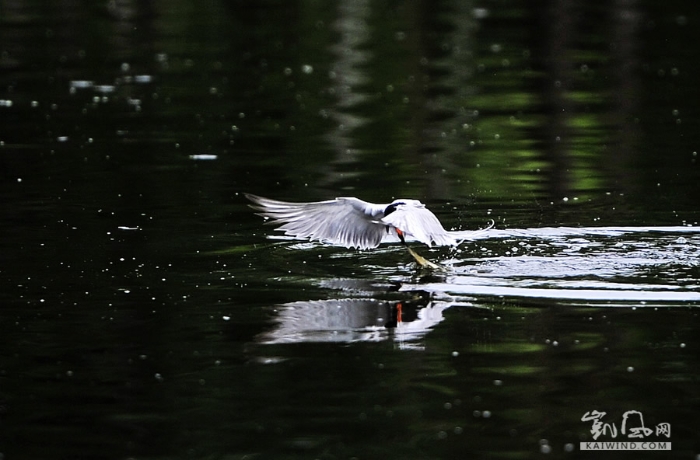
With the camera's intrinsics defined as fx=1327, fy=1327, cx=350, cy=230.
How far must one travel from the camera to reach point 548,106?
58.0 feet

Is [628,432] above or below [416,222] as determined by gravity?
below

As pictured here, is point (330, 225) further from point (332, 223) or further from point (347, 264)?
point (347, 264)

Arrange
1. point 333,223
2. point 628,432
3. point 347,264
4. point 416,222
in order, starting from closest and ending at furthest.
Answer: point 628,432 < point 416,222 < point 347,264 < point 333,223

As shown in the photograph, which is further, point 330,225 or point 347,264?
point 330,225

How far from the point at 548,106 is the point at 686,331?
9.98m

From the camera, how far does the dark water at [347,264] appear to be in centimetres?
682

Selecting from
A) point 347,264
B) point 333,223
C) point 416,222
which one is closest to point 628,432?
point 416,222

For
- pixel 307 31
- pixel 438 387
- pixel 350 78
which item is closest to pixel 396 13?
pixel 307 31

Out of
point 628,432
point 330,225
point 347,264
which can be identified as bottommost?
point 628,432

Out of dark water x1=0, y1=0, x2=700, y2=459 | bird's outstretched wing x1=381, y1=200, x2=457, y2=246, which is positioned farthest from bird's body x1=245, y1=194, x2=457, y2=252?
bird's outstretched wing x1=381, y1=200, x2=457, y2=246

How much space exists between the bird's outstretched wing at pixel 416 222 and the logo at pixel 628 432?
282 cm

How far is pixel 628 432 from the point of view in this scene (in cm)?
650

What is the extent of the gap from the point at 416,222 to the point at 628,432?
321 centimetres

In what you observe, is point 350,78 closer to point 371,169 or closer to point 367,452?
point 371,169
